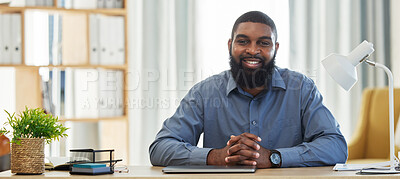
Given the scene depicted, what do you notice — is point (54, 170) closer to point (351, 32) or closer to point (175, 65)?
point (175, 65)

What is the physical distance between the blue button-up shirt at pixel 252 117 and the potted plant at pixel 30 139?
52 cm

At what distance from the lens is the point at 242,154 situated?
6.31ft

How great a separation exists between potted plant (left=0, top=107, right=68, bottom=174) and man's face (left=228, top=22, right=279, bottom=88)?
3.19 feet

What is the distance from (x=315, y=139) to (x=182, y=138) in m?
0.58

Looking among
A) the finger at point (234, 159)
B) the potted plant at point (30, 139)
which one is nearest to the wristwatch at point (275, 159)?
the finger at point (234, 159)

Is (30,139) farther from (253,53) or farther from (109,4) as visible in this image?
(109,4)

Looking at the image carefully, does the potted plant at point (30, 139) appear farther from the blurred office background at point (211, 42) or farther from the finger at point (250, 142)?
the blurred office background at point (211, 42)

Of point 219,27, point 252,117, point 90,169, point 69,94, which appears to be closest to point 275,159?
point 252,117

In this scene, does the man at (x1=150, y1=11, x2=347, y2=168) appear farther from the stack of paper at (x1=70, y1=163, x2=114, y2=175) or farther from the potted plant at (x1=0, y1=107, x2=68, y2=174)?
the potted plant at (x1=0, y1=107, x2=68, y2=174)

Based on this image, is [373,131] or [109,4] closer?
[373,131]

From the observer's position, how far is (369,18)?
433 cm

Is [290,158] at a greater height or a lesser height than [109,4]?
lesser

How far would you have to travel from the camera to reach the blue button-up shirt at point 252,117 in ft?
7.02

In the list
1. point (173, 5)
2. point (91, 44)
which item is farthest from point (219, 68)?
point (91, 44)
